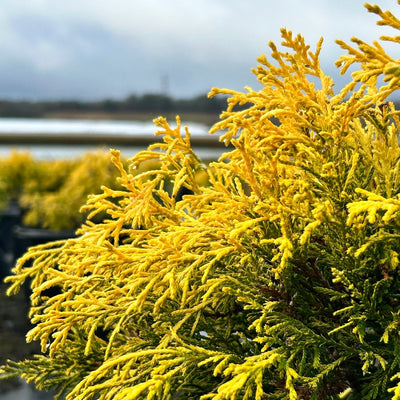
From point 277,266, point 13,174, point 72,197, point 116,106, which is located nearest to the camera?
point 277,266

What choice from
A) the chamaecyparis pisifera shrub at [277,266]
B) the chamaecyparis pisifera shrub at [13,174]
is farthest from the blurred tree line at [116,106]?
the chamaecyparis pisifera shrub at [277,266]

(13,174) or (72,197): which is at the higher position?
(13,174)

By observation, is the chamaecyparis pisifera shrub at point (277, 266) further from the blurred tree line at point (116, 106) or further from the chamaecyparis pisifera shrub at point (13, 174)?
the blurred tree line at point (116, 106)

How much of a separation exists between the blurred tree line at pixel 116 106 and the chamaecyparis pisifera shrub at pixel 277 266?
12.2 m

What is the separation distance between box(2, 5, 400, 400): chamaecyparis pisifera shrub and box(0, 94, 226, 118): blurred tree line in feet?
40.0

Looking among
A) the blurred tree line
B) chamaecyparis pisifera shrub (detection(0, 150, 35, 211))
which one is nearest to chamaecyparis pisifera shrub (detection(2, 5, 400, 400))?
chamaecyparis pisifera shrub (detection(0, 150, 35, 211))

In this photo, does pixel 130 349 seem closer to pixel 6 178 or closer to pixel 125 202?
Result: pixel 125 202

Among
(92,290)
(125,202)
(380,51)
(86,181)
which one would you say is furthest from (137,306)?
(86,181)

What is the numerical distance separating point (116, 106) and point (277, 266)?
1519 cm

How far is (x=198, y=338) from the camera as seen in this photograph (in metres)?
2.02

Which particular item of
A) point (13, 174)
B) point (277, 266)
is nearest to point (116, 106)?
point (13, 174)

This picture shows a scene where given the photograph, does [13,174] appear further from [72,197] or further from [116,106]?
[116,106]

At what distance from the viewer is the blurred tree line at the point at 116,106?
48.3 feet

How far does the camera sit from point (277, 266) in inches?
74.8
